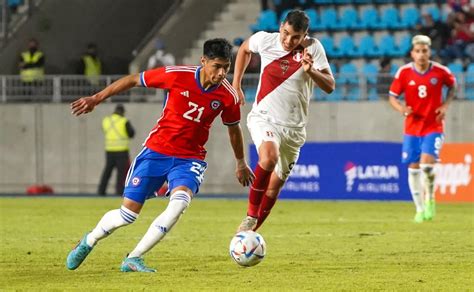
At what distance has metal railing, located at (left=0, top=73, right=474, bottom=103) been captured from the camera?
2594cm

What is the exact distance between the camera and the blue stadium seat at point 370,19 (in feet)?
93.6

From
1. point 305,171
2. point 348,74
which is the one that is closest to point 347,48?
point 348,74

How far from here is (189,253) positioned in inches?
486

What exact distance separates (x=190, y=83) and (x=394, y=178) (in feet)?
44.7

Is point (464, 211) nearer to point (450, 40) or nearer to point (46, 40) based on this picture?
point (450, 40)

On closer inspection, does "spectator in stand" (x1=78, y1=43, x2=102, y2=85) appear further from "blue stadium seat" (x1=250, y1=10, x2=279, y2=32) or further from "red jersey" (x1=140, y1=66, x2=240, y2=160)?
"red jersey" (x1=140, y1=66, x2=240, y2=160)

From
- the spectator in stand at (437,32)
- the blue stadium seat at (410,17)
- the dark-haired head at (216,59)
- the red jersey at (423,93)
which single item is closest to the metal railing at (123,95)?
the spectator in stand at (437,32)

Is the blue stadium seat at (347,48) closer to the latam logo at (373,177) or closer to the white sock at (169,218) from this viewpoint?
the latam logo at (373,177)

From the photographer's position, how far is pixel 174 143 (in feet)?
33.7

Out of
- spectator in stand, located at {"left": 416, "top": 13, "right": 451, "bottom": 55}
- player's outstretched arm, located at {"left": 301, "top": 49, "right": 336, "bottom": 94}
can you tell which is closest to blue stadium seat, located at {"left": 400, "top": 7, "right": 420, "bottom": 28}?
spectator in stand, located at {"left": 416, "top": 13, "right": 451, "bottom": 55}

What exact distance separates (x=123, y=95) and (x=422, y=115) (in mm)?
12537

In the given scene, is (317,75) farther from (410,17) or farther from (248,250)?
(410,17)

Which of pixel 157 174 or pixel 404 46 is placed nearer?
pixel 157 174

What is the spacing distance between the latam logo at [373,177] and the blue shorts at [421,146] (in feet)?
20.6
